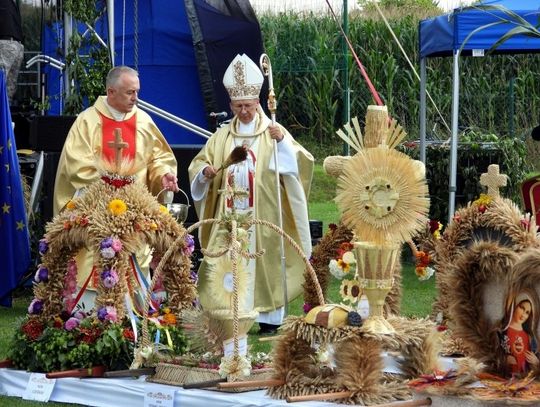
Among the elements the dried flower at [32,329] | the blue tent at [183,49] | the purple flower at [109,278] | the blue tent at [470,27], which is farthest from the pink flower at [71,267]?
the blue tent at [183,49]

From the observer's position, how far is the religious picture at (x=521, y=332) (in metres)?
5.83

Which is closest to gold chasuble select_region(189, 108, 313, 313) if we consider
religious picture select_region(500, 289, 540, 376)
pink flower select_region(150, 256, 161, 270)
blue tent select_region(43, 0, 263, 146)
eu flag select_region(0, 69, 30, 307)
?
pink flower select_region(150, 256, 161, 270)

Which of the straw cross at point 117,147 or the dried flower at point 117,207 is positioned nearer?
the dried flower at point 117,207

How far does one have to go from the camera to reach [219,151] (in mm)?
10031

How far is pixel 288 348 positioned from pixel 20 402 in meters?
1.84

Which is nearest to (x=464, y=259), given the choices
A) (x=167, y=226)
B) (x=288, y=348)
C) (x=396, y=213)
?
(x=396, y=213)

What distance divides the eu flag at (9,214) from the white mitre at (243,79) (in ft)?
8.19

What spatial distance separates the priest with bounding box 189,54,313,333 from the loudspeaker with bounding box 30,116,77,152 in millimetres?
1904

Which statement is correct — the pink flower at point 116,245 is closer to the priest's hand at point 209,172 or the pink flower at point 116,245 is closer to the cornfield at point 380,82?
the priest's hand at point 209,172

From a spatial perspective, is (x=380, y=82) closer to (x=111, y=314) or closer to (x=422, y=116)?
(x=422, y=116)

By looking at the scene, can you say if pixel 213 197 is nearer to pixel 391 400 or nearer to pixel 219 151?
pixel 219 151

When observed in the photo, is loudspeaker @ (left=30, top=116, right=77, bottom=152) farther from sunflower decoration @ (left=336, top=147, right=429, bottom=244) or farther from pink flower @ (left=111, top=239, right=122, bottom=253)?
sunflower decoration @ (left=336, top=147, right=429, bottom=244)

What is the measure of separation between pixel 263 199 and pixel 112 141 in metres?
1.27

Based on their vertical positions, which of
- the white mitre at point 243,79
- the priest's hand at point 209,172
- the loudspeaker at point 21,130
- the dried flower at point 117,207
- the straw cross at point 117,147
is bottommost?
the dried flower at point 117,207
